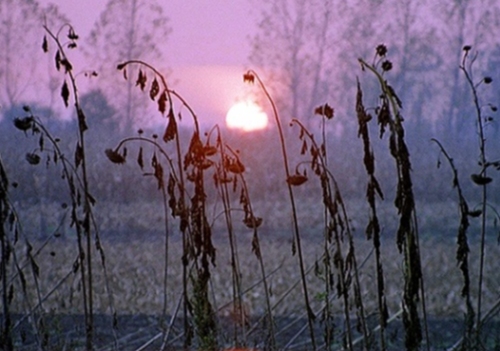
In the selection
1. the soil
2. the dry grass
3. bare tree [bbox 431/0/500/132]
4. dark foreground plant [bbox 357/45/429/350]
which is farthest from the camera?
bare tree [bbox 431/0/500/132]

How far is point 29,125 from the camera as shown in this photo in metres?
1.15

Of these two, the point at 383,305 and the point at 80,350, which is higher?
the point at 383,305

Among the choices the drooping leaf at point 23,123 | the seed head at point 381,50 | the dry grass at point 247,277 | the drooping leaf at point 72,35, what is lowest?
the dry grass at point 247,277

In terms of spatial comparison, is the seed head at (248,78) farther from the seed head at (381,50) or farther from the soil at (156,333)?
the soil at (156,333)

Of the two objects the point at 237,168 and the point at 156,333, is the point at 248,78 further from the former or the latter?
the point at 156,333

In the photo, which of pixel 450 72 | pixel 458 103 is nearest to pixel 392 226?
pixel 458 103

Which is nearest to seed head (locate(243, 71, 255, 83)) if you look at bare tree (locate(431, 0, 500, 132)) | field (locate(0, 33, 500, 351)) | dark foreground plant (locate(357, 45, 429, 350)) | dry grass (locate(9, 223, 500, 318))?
field (locate(0, 33, 500, 351))

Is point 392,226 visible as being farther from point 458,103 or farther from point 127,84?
point 127,84

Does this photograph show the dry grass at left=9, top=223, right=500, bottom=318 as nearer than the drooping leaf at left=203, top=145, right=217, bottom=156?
No

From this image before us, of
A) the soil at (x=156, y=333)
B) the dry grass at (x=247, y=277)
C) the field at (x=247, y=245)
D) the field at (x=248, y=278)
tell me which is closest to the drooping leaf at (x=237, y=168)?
the field at (x=247, y=245)

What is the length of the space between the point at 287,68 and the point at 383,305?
727cm

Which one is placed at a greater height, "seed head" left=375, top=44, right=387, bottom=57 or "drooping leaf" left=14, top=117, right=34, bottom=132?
"seed head" left=375, top=44, right=387, bottom=57

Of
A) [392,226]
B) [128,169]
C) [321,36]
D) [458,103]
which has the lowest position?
[392,226]

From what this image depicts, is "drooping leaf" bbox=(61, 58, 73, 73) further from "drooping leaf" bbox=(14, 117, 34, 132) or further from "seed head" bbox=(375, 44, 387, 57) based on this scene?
"seed head" bbox=(375, 44, 387, 57)
